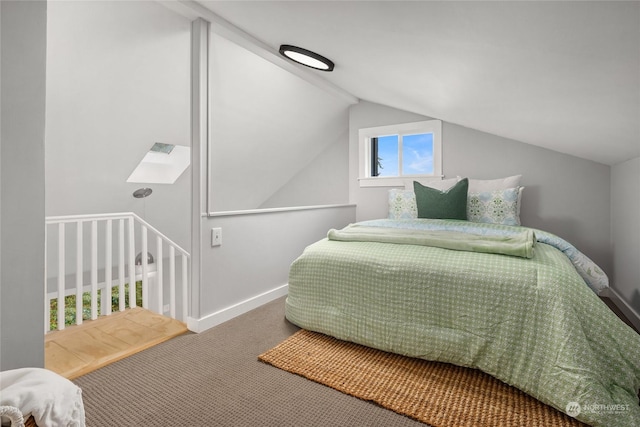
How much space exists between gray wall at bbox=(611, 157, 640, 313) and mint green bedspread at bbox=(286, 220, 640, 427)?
2.33 feet

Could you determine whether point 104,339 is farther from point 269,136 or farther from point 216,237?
point 269,136

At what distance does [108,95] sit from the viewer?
99.5 inches

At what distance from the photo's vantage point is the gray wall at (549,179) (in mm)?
2836

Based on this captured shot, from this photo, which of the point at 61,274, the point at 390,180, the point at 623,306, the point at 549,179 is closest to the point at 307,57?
the point at 390,180

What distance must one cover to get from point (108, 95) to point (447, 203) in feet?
9.45

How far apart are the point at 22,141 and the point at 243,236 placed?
166cm

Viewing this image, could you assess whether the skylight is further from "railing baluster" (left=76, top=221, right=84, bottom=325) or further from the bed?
the bed

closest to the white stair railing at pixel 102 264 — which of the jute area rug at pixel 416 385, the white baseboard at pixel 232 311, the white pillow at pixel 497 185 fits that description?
the white baseboard at pixel 232 311

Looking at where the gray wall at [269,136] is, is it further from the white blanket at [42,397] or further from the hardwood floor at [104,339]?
the white blanket at [42,397]

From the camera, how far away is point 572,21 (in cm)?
90

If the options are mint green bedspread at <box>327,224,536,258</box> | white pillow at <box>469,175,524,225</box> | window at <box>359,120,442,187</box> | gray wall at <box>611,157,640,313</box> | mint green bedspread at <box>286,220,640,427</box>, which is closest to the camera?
mint green bedspread at <box>286,220,640,427</box>

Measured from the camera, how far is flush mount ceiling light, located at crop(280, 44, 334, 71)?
2304 mm

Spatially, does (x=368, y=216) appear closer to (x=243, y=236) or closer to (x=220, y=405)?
(x=243, y=236)

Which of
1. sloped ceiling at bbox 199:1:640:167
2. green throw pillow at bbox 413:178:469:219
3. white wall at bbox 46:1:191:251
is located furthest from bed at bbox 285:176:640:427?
white wall at bbox 46:1:191:251
